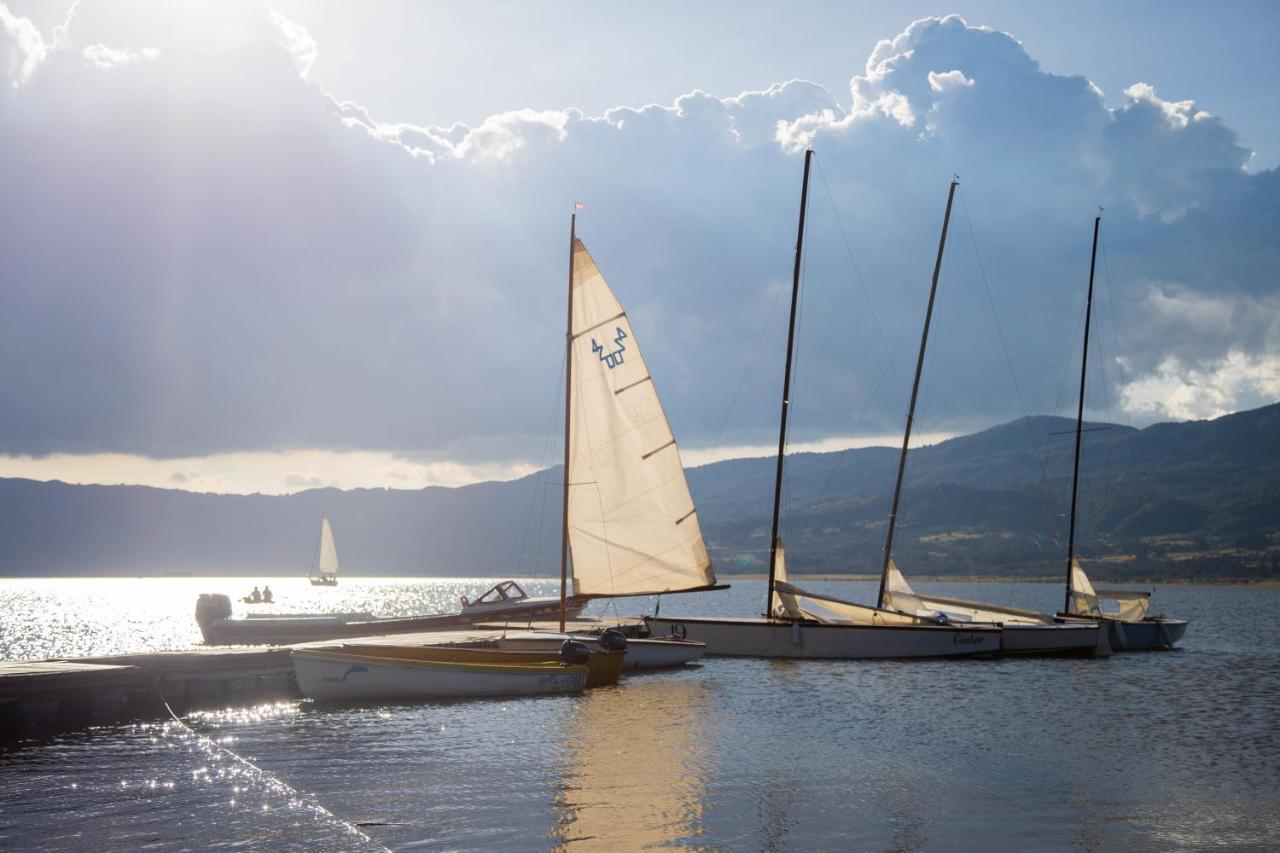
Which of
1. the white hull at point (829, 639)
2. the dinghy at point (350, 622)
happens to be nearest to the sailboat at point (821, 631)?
the white hull at point (829, 639)

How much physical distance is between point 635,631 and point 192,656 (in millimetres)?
19372

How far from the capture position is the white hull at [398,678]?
127 feet

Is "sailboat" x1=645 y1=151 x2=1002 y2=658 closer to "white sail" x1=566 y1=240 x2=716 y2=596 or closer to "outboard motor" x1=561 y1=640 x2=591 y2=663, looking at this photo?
"white sail" x1=566 y1=240 x2=716 y2=596

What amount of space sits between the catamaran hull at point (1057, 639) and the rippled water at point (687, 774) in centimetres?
1179

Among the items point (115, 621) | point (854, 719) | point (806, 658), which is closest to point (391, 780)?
point (854, 719)

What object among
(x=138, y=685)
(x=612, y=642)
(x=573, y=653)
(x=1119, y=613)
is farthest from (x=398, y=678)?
(x=1119, y=613)

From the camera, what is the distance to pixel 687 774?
87.2 ft

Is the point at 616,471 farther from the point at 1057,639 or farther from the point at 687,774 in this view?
the point at 1057,639

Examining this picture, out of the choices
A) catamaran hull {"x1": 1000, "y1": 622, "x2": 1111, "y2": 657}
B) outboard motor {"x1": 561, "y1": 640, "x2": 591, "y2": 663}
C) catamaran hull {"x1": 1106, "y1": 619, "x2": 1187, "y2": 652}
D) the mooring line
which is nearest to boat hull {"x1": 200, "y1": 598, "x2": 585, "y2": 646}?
outboard motor {"x1": 561, "y1": 640, "x2": 591, "y2": 663}

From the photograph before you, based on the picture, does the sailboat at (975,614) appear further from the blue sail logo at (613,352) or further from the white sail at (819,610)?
the blue sail logo at (613,352)

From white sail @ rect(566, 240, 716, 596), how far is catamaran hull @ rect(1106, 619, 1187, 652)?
31848 mm

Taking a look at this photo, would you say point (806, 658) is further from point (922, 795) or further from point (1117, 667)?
point (922, 795)

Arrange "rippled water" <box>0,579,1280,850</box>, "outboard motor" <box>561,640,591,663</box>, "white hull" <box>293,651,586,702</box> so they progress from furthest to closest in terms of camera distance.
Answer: "outboard motor" <box>561,640,591,663</box> < "white hull" <box>293,651,586,702</box> < "rippled water" <box>0,579,1280,850</box>

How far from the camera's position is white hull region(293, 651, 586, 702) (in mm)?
38625
